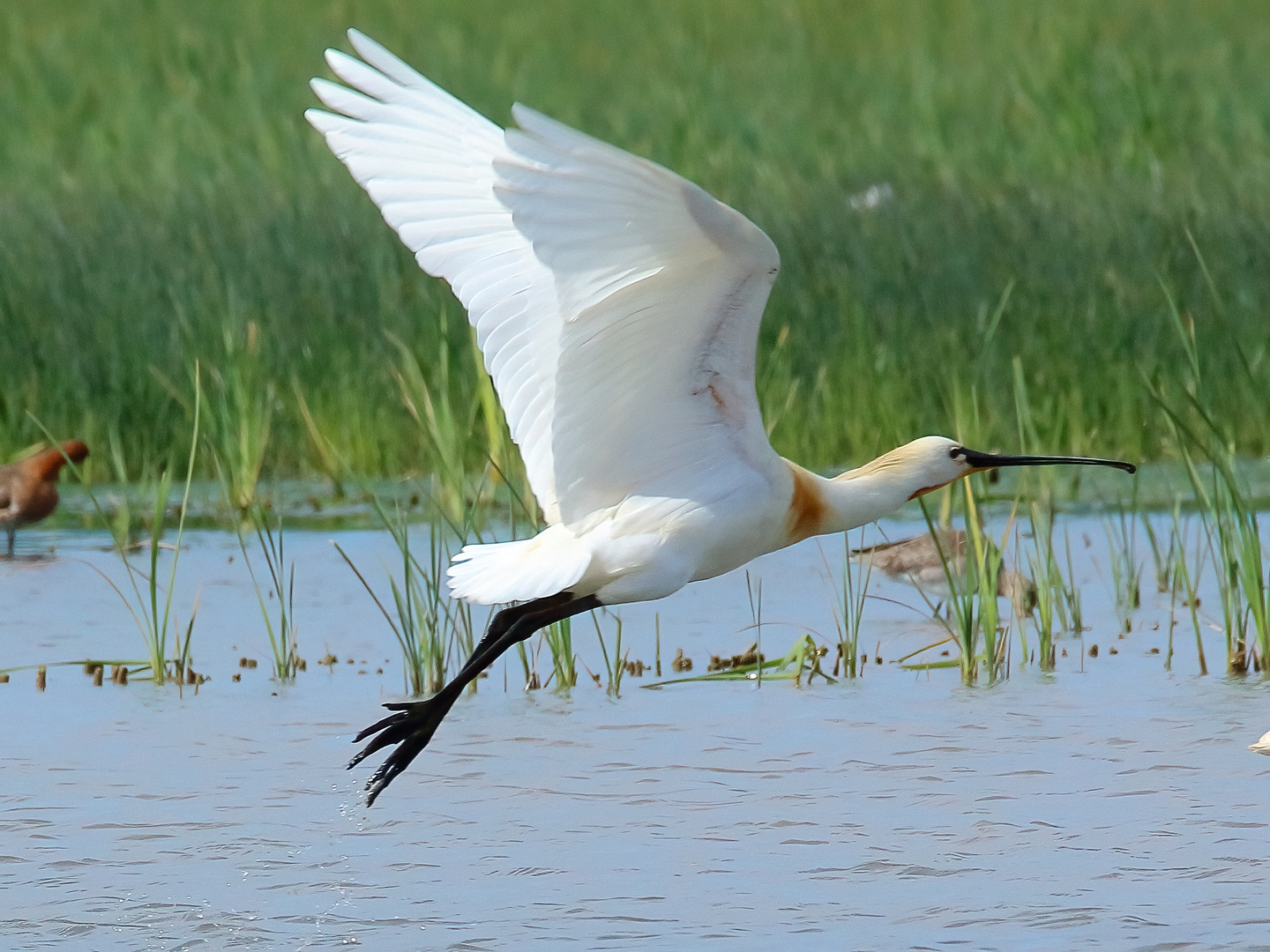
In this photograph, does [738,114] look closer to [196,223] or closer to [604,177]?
[196,223]

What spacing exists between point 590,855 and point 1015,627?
115 inches

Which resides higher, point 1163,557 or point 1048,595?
point 1163,557

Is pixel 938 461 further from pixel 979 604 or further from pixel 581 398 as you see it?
pixel 581 398

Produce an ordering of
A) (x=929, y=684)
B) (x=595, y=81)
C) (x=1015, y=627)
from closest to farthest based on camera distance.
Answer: (x=929, y=684), (x=1015, y=627), (x=595, y=81)

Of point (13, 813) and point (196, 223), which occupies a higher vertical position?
point (196, 223)

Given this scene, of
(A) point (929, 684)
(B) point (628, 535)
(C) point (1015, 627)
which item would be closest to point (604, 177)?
(B) point (628, 535)

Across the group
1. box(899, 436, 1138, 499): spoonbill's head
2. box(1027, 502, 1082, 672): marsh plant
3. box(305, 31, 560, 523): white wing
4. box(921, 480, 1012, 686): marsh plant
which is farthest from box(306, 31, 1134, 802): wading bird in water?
box(1027, 502, 1082, 672): marsh plant

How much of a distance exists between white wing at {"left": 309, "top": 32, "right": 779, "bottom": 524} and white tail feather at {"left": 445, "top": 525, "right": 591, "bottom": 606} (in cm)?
17

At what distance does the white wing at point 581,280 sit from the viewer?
4.67 meters

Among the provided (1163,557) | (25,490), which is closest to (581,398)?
(1163,557)

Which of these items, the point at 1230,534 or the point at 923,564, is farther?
the point at 923,564

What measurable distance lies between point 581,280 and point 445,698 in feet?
4.17

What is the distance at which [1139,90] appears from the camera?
14.5 m

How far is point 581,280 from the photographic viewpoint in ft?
16.1
